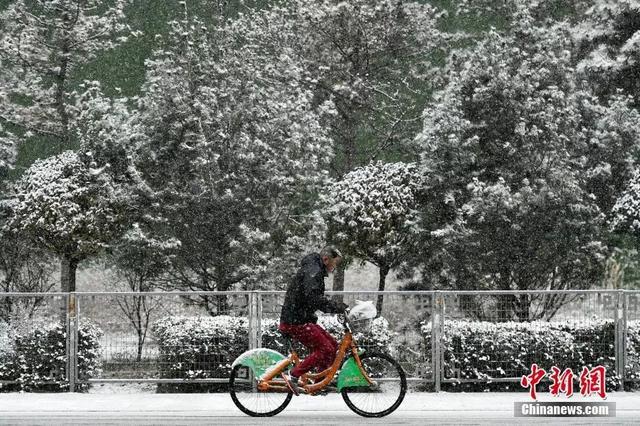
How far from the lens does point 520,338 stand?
1347 cm

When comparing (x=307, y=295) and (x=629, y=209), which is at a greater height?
(x=629, y=209)

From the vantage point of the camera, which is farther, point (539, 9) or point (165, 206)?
point (539, 9)

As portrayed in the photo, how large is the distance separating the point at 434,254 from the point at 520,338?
597 cm

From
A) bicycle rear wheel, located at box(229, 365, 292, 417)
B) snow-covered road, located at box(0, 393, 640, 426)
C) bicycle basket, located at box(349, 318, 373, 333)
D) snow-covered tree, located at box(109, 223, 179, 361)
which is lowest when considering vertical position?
snow-covered road, located at box(0, 393, 640, 426)

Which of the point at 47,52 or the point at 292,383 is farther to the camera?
the point at 47,52

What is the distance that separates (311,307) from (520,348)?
142 inches

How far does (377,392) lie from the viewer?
36.7 ft

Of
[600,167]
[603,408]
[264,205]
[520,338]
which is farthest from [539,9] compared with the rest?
[603,408]

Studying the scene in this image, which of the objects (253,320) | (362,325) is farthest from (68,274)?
(362,325)

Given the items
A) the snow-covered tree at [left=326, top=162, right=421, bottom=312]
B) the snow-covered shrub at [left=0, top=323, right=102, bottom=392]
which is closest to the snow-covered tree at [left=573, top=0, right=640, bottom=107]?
the snow-covered tree at [left=326, top=162, right=421, bottom=312]

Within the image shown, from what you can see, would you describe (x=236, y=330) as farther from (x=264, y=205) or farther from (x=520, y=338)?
(x=264, y=205)

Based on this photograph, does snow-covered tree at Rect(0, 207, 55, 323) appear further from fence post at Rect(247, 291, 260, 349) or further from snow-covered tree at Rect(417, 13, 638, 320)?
fence post at Rect(247, 291, 260, 349)

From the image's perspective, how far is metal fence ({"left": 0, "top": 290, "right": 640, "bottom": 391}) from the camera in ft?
44.2

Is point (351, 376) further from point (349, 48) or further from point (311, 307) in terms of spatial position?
point (349, 48)
